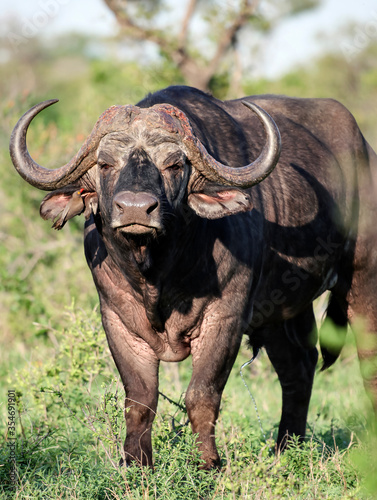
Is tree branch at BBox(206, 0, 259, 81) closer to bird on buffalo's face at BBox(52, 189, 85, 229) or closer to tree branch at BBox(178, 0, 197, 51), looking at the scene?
tree branch at BBox(178, 0, 197, 51)

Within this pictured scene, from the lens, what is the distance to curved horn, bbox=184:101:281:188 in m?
3.95

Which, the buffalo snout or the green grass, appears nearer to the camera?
the buffalo snout

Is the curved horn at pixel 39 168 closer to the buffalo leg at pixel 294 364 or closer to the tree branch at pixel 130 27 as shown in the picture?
the buffalo leg at pixel 294 364

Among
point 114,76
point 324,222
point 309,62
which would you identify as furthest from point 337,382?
point 309,62

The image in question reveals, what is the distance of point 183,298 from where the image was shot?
4250mm

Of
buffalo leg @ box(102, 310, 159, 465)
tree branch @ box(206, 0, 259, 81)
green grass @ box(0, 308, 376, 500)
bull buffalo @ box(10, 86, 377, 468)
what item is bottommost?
green grass @ box(0, 308, 376, 500)

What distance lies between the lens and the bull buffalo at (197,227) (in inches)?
155

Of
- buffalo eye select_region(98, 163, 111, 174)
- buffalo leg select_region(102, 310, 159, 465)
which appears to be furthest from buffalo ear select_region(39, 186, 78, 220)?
buffalo leg select_region(102, 310, 159, 465)

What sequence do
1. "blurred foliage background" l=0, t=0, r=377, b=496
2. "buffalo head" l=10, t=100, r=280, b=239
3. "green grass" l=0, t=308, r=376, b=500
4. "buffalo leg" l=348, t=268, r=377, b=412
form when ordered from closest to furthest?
"green grass" l=0, t=308, r=376, b=500, "buffalo head" l=10, t=100, r=280, b=239, "buffalo leg" l=348, t=268, r=377, b=412, "blurred foliage background" l=0, t=0, r=377, b=496

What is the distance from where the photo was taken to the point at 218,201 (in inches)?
158

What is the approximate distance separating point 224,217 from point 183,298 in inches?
19.2

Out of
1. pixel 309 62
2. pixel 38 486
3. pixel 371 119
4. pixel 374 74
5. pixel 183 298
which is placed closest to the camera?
pixel 38 486

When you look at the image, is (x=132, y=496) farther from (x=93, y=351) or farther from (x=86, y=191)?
(x=93, y=351)

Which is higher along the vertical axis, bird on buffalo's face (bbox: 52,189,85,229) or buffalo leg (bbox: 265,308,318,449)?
bird on buffalo's face (bbox: 52,189,85,229)
